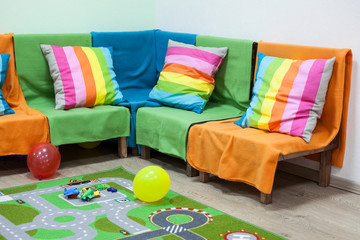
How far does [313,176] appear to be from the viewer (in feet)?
10.8

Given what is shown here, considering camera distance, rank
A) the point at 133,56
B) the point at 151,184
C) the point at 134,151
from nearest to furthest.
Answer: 1. the point at 151,184
2. the point at 134,151
3. the point at 133,56

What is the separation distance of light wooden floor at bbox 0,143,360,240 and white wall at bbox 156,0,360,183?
236 millimetres

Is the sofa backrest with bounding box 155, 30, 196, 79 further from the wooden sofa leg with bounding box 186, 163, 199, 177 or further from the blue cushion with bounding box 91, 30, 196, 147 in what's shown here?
the wooden sofa leg with bounding box 186, 163, 199, 177

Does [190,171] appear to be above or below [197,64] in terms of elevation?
below

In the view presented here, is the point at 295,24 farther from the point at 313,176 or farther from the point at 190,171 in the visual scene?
the point at 190,171

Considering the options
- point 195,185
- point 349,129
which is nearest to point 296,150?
point 349,129

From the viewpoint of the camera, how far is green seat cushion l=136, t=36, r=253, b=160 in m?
3.37

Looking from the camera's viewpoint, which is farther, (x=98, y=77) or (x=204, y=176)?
(x=98, y=77)

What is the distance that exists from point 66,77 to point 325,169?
1833 millimetres

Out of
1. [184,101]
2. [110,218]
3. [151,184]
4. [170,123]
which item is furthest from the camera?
[184,101]

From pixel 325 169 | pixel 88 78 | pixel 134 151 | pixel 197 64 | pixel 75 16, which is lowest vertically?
pixel 134 151

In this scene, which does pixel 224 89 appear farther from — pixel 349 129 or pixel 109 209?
pixel 109 209

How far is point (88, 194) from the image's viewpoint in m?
2.87

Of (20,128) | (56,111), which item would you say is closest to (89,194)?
(20,128)
